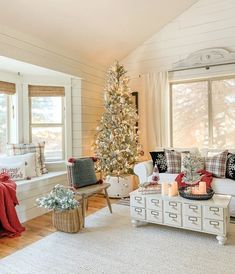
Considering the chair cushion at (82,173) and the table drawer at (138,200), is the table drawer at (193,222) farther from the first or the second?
the chair cushion at (82,173)

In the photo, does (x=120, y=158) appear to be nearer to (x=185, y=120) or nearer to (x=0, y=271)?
(x=185, y=120)

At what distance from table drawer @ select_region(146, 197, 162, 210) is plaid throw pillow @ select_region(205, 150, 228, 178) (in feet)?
3.97

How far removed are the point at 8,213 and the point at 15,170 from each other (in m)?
0.83

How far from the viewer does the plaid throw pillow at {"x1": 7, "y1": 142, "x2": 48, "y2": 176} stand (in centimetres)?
420

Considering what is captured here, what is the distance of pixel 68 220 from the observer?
10.0 feet

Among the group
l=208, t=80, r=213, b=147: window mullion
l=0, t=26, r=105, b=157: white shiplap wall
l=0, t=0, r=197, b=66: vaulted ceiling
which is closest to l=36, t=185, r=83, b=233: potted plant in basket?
l=0, t=26, r=105, b=157: white shiplap wall

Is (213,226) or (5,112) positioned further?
(5,112)

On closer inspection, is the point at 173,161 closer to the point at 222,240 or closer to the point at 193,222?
the point at 193,222

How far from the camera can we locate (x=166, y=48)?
5281mm

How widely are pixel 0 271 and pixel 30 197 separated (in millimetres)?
1566

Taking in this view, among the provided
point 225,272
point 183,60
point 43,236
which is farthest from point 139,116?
point 225,272

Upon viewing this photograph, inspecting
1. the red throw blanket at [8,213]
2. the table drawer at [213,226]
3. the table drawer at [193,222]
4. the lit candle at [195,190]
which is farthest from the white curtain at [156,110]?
the red throw blanket at [8,213]

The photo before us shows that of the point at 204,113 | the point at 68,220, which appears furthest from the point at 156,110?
the point at 68,220

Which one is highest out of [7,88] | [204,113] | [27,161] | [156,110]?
[7,88]
